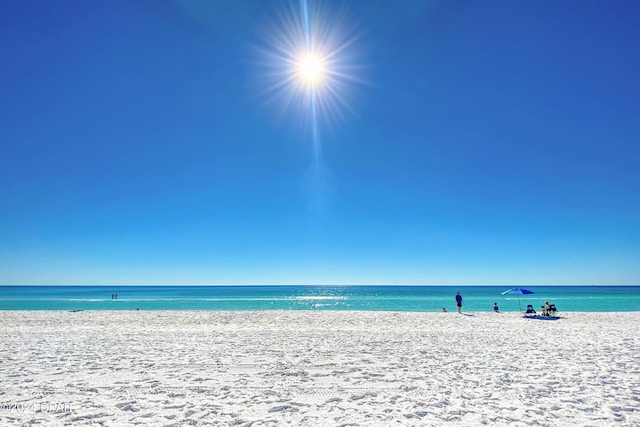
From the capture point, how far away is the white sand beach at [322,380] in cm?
595

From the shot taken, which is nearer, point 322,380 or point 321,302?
point 322,380

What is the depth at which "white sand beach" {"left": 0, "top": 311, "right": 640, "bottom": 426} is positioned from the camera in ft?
19.5

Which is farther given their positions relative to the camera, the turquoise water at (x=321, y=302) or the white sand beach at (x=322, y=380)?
the turquoise water at (x=321, y=302)

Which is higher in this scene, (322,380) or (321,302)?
(322,380)

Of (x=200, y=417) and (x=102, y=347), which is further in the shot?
(x=102, y=347)

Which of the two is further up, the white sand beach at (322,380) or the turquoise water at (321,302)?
the white sand beach at (322,380)

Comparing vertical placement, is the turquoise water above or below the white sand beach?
below

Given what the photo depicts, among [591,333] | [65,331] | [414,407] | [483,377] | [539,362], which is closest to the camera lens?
[414,407]

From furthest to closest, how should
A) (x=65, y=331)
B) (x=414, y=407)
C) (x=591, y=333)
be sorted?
1. (x=65, y=331)
2. (x=591, y=333)
3. (x=414, y=407)

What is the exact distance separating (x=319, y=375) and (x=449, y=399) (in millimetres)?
3075

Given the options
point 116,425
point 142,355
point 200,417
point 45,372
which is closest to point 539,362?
point 200,417

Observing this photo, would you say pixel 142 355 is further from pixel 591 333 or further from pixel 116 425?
pixel 591 333

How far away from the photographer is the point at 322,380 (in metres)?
8.01

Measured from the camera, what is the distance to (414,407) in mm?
6320
